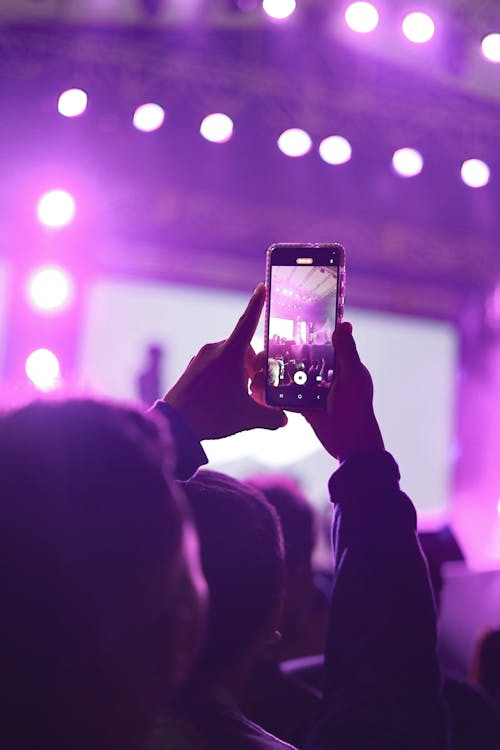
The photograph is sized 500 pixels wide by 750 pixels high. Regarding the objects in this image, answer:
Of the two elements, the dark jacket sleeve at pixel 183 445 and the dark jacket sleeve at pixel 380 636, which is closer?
the dark jacket sleeve at pixel 380 636

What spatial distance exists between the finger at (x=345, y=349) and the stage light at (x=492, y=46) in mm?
3238

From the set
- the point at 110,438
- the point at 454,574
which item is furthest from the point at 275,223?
the point at 110,438

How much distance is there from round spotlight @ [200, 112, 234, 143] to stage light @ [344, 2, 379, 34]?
0.97 metres

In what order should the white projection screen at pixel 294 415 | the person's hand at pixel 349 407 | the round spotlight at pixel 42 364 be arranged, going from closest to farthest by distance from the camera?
1. the person's hand at pixel 349 407
2. the round spotlight at pixel 42 364
3. the white projection screen at pixel 294 415

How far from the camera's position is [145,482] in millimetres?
593

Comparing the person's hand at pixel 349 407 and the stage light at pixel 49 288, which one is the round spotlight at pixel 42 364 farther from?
the person's hand at pixel 349 407

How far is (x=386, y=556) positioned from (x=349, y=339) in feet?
0.85

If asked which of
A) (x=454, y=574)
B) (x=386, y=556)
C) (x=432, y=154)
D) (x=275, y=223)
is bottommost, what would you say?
(x=454, y=574)

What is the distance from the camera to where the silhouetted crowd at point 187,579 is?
1.85ft

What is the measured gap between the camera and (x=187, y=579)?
62cm

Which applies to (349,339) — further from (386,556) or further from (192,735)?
(192,735)

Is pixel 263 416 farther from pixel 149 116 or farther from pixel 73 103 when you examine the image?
pixel 149 116

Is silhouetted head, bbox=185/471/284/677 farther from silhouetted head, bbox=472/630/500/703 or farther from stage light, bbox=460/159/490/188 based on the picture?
stage light, bbox=460/159/490/188

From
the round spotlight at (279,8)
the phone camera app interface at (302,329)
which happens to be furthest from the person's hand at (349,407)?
the round spotlight at (279,8)
